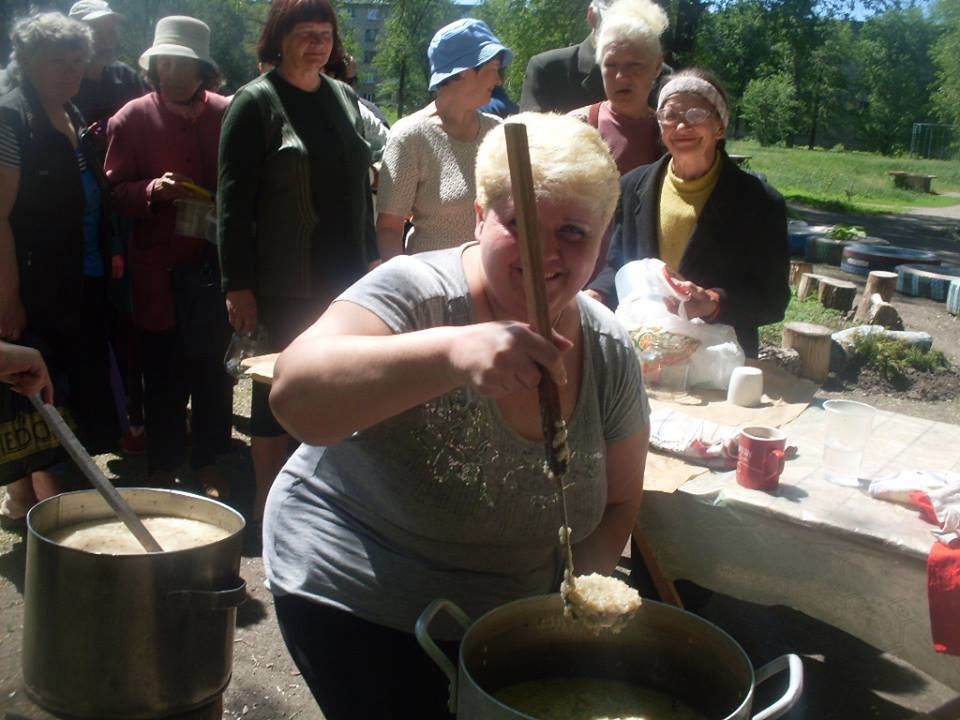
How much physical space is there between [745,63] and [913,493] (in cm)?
4438

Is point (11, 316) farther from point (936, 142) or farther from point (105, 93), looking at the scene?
point (936, 142)

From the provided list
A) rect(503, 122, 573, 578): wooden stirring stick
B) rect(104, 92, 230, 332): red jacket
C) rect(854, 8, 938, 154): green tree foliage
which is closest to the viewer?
rect(503, 122, 573, 578): wooden stirring stick

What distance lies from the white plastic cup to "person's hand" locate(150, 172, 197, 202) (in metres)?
2.24

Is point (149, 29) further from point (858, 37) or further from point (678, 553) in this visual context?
point (858, 37)

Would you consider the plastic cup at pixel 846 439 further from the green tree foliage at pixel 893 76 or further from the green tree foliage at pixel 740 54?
the green tree foliage at pixel 893 76

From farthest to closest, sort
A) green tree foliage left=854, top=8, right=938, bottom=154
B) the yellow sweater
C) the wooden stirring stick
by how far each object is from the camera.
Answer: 1. green tree foliage left=854, top=8, right=938, bottom=154
2. the yellow sweater
3. the wooden stirring stick

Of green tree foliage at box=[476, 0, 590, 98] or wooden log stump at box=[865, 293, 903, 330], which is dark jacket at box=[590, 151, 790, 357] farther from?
green tree foliage at box=[476, 0, 590, 98]

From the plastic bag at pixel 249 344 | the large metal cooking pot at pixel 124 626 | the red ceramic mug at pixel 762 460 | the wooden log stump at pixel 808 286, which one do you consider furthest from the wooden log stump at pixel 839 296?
the large metal cooking pot at pixel 124 626

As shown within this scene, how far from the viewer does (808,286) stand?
347 inches

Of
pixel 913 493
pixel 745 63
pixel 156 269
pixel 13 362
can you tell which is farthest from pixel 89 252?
pixel 745 63

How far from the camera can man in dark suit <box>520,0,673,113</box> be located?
165 inches

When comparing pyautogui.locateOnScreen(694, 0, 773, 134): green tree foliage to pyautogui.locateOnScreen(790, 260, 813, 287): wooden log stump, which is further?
pyautogui.locateOnScreen(694, 0, 773, 134): green tree foliage

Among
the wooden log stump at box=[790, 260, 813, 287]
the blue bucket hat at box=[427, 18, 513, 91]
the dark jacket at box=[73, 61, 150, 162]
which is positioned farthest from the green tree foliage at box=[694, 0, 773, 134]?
the blue bucket hat at box=[427, 18, 513, 91]

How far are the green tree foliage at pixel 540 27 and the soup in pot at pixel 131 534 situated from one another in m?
17.8
